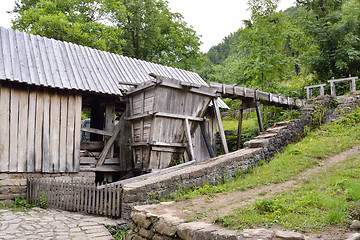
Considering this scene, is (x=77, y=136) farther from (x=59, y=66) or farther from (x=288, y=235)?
(x=288, y=235)

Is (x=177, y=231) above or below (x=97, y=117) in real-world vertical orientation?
below

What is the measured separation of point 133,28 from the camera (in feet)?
86.0

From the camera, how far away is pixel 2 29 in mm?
10562

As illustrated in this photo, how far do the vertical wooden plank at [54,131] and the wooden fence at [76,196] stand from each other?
2.46 ft

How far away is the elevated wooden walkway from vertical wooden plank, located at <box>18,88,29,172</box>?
6407mm

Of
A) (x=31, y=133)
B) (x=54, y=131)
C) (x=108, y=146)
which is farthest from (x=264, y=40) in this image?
(x=31, y=133)

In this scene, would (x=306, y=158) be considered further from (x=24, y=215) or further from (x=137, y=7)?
(x=137, y=7)

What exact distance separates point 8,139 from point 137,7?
19888 mm

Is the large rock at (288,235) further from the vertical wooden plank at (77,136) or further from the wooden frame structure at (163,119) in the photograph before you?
the vertical wooden plank at (77,136)

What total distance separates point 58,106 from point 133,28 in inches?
714

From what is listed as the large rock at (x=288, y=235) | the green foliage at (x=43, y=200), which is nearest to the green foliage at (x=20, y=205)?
the green foliage at (x=43, y=200)

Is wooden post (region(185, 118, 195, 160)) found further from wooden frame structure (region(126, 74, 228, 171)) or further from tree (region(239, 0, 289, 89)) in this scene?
tree (region(239, 0, 289, 89))

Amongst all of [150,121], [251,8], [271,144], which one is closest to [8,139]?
[150,121]

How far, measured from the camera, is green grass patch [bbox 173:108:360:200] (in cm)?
713
